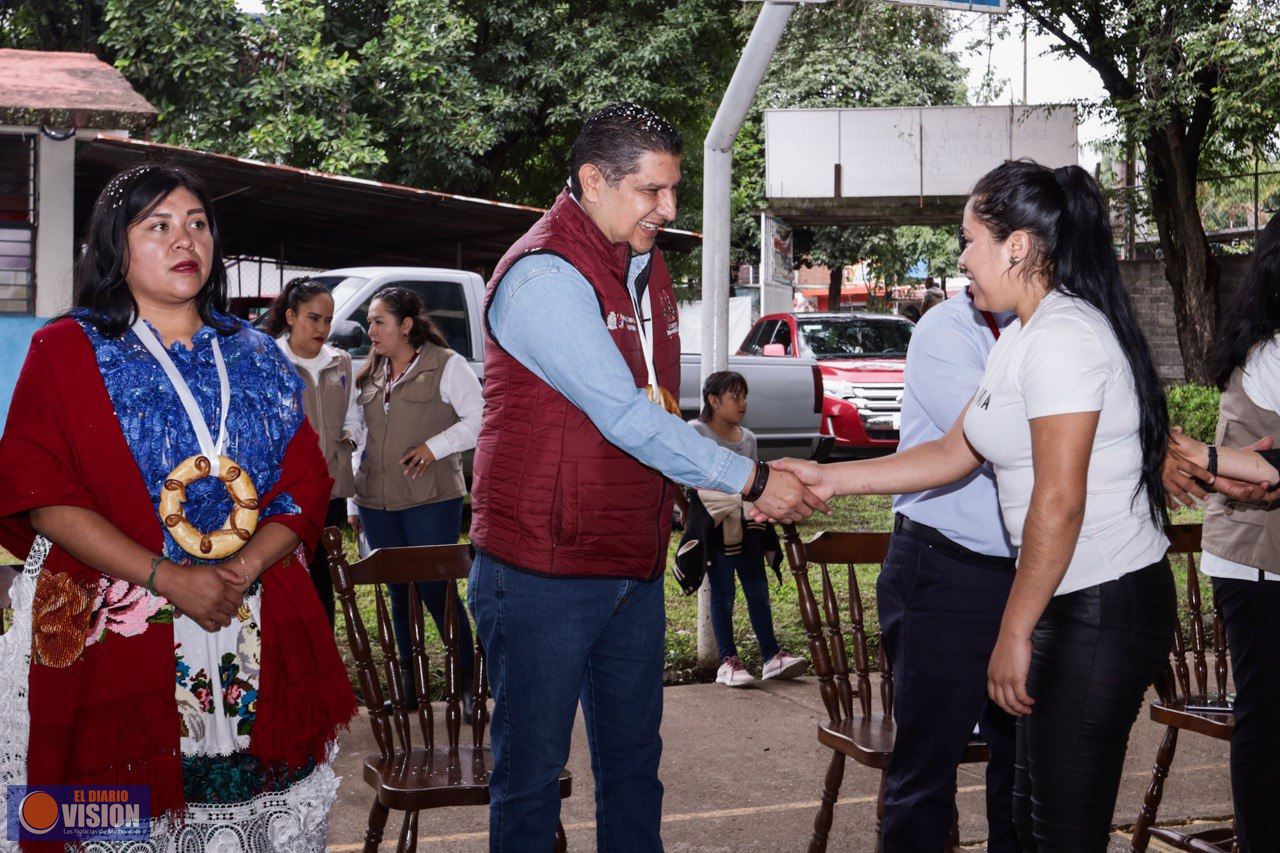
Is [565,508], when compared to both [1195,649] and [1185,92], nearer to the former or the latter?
[1195,649]

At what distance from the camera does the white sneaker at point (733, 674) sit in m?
6.39

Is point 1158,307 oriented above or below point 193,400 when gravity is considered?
above

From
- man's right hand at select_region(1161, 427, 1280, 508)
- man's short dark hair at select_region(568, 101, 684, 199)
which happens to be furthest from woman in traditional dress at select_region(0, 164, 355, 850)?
man's right hand at select_region(1161, 427, 1280, 508)

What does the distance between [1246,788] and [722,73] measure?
59.5ft

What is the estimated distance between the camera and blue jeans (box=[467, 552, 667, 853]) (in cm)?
294

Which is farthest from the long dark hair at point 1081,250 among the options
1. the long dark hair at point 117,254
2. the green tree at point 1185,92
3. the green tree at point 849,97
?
the green tree at point 849,97

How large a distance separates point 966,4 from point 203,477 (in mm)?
4446

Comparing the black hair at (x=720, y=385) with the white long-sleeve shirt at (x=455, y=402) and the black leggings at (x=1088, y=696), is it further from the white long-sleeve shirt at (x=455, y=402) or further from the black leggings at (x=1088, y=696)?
the black leggings at (x=1088, y=696)

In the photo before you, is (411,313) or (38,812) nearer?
(38,812)

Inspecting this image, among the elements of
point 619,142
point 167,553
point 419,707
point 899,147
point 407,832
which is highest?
point 899,147

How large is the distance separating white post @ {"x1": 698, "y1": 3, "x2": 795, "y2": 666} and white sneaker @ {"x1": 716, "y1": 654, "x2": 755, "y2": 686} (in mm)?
270

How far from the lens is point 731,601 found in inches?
259

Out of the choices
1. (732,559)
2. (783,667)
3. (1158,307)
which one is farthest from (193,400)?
(1158,307)

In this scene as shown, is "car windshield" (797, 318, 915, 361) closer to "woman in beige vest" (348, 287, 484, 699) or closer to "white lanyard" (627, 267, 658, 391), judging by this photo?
"woman in beige vest" (348, 287, 484, 699)
